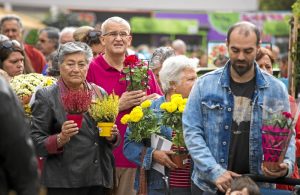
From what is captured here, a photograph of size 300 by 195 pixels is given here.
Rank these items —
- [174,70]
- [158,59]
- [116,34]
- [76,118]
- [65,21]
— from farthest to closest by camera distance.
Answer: [65,21], [158,59], [116,34], [174,70], [76,118]

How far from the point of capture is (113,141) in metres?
8.22

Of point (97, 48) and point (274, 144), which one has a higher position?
point (97, 48)

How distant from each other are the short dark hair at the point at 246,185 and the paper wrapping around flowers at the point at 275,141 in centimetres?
23

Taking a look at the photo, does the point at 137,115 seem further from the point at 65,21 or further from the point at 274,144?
the point at 65,21

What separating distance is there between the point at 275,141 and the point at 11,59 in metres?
4.32

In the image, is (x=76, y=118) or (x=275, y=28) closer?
(x=76, y=118)

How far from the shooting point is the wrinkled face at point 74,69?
27.1ft

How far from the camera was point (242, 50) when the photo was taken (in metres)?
6.62

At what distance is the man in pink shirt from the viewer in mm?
9055

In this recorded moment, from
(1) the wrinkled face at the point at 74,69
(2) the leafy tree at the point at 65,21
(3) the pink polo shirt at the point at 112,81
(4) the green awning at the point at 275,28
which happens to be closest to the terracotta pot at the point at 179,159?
(1) the wrinkled face at the point at 74,69

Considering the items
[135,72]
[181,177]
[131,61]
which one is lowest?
[181,177]

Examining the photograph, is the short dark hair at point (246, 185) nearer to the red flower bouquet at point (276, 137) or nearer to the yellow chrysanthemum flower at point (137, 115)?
the red flower bouquet at point (276, 137)

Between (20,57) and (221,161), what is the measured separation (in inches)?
154

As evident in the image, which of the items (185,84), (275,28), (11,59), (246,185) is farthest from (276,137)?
(275,28)
